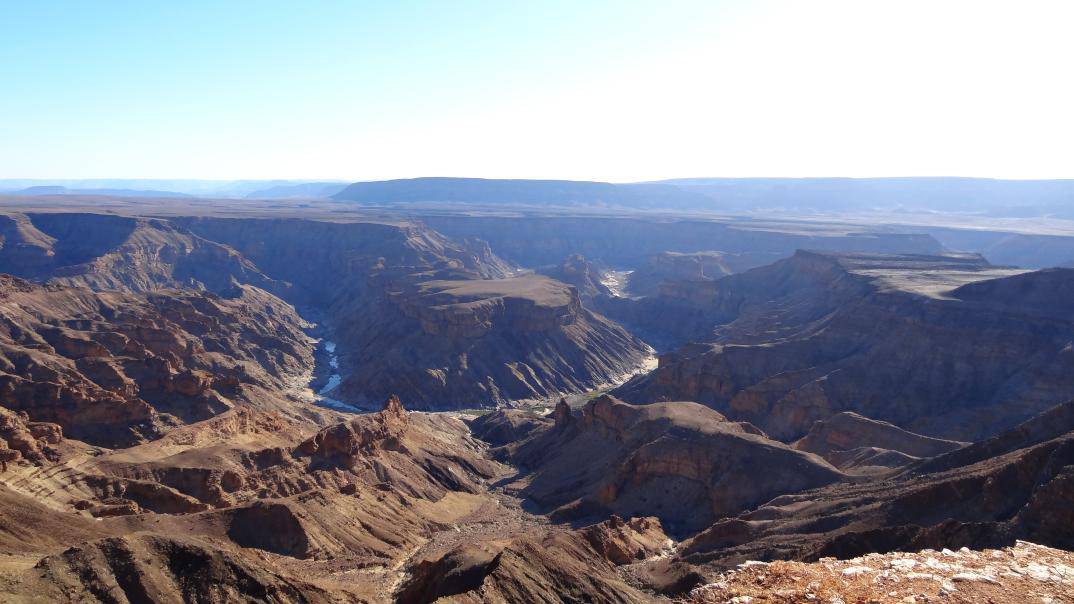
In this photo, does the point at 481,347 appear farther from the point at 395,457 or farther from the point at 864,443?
the point at 864,443

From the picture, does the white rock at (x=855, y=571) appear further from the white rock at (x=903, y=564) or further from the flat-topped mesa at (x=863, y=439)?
the flat-topped mesa at (x=863, y=439)

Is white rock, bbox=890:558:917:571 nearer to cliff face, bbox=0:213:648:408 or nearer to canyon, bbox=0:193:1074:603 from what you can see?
canyon, bbox=0:193:1074:603

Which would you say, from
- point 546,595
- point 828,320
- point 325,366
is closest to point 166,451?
point 546,595

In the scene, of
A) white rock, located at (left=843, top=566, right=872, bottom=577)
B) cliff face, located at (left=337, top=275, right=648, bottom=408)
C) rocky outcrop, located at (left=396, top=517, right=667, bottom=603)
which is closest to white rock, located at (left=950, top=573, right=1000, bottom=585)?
white rock, located at (left=843, top=566, right=872, bottom=577)

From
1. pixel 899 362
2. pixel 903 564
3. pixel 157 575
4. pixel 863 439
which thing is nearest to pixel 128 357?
pixel 157 575

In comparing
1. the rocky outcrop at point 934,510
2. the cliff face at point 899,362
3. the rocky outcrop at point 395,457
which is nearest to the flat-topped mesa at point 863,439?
the cliff face at point 899,362

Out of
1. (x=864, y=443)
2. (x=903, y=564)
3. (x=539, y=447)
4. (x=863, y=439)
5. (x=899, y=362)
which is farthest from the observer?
(x=899, y=362)
